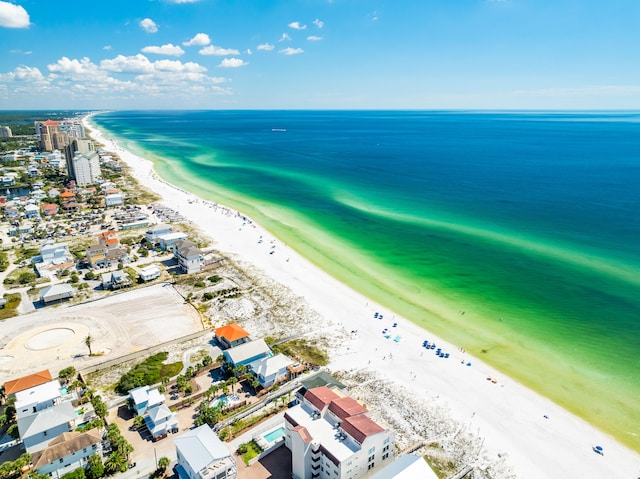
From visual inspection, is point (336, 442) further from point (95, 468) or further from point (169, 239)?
point (169, 239)

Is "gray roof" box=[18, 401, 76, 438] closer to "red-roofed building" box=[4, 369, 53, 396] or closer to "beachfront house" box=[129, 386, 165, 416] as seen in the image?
"beachfront house" box=[129, 386, 165, 416]

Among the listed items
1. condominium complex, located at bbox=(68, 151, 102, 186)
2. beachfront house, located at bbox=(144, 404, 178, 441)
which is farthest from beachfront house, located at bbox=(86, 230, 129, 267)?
condominium complex, located at bbox=(68, 151, 102, 186)

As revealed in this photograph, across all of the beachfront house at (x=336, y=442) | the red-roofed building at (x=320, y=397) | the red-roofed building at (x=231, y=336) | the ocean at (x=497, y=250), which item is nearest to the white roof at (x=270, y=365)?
the red-roofed building at (x=231, y=336)

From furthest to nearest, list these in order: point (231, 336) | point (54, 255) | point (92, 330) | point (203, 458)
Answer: point (54, 255), point (92, 330), point (231, 336), point (203, 458)

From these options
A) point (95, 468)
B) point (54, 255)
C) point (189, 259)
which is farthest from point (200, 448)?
point (54, 255)

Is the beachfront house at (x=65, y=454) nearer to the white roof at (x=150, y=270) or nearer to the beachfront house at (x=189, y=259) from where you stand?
the white roof at (x=150, y=270)

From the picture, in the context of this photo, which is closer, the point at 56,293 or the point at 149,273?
the point at 56,293

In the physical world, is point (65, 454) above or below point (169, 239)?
below
